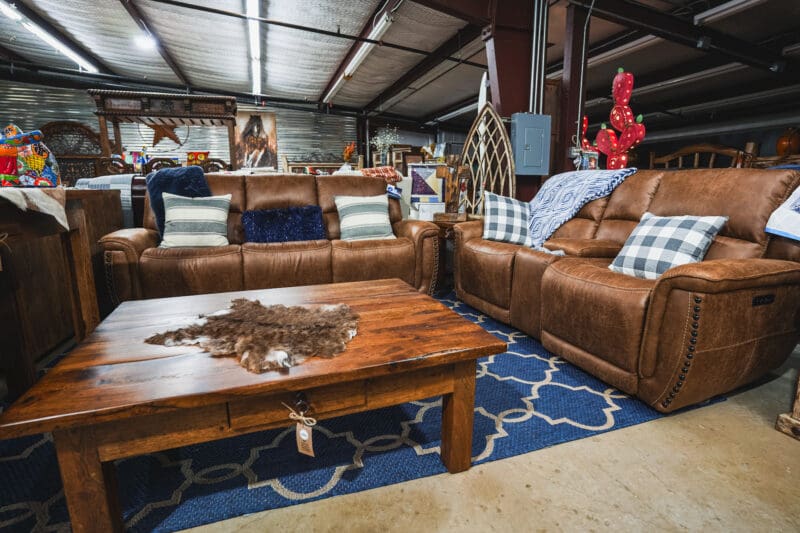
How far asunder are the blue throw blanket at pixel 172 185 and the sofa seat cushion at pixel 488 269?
204cm

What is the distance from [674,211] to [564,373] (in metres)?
1.02

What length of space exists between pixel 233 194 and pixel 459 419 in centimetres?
259

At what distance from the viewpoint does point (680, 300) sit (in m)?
1.30

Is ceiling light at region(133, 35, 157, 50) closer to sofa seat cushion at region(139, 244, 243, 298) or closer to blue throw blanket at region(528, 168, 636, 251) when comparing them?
sofa seat cushion at region(139, 244, 243, 298)

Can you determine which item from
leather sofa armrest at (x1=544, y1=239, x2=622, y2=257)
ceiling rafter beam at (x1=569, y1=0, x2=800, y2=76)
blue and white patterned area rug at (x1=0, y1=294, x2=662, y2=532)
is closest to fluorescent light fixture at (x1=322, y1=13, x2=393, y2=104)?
ceiling rafter beam at (x1=569, y1=0, x2=800, y2=76)

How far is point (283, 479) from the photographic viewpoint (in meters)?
1.14

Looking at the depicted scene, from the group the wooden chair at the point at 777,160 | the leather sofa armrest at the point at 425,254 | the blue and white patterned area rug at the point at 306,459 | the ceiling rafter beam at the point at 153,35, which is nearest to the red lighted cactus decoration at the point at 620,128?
the wooden chair at the point at 777,160

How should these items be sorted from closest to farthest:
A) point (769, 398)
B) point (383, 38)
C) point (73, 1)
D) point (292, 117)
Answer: point (769, 398) < point (73, 1) < point (383, 38) < point (292, 117)

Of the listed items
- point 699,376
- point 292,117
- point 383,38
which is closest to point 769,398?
point 699,376

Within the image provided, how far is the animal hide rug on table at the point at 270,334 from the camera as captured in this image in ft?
3.17

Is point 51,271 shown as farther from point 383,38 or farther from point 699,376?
point 383,38

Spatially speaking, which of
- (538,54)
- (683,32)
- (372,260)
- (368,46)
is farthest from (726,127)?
(372,260)

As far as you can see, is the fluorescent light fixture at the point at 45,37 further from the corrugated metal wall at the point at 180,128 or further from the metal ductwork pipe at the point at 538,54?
the metal ductwork pipe at the point at 538,54

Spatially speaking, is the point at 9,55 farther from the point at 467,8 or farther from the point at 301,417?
the point at 301,417
